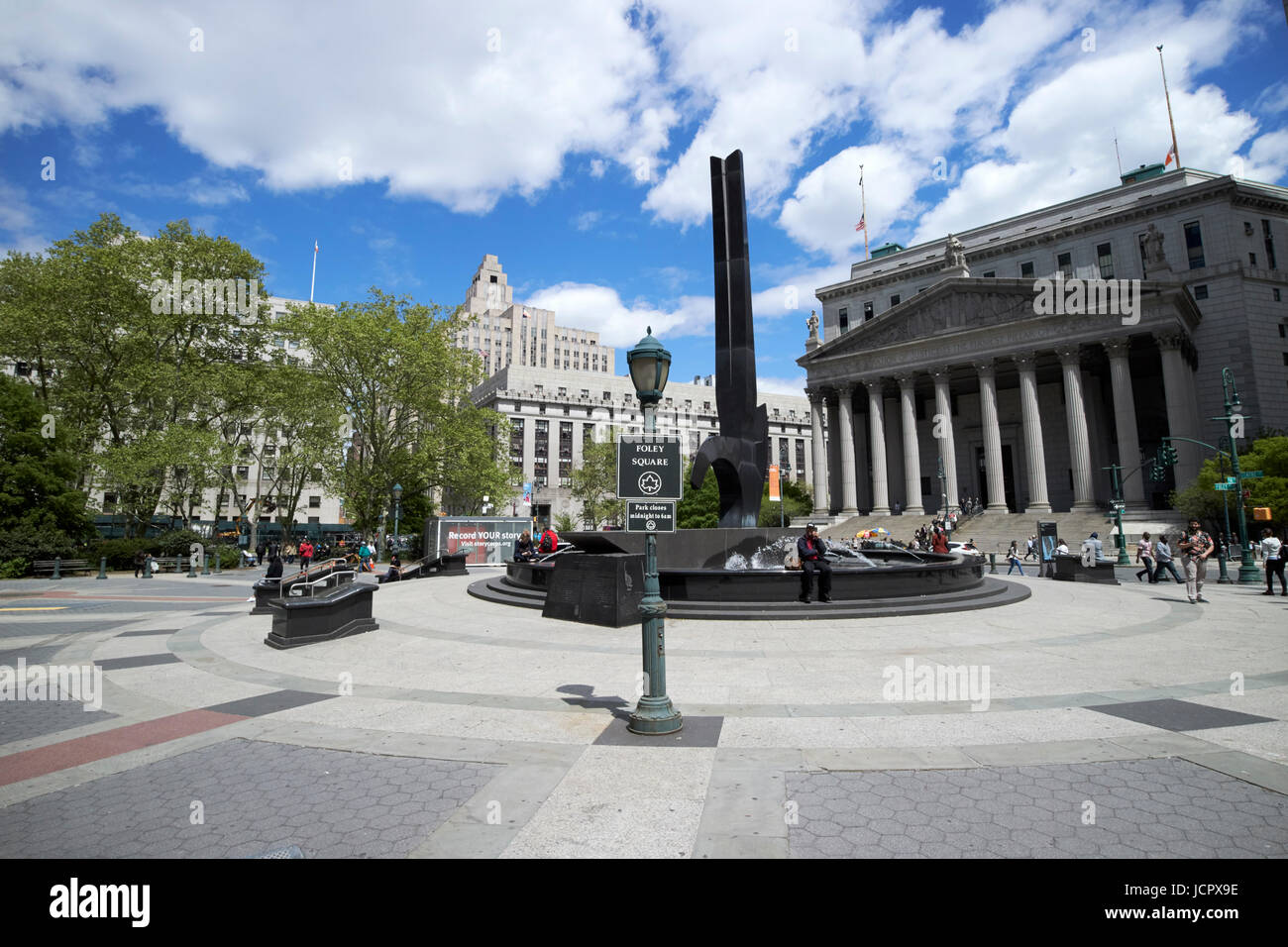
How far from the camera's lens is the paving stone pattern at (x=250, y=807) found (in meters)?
3.60

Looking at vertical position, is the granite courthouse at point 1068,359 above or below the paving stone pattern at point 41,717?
above

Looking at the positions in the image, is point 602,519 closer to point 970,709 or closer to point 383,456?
point 383,456

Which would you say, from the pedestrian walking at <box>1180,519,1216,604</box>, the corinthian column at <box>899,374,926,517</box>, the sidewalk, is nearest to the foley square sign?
the sidewalk

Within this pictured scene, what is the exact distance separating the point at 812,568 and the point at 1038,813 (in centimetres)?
936

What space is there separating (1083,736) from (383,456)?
41.8 metres

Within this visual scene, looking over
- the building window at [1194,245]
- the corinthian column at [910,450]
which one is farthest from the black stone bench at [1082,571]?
the building window at [1194,245]

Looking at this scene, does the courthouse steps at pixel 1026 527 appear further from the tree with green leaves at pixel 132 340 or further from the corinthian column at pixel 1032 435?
the tree with green leaves at pixel 132 340

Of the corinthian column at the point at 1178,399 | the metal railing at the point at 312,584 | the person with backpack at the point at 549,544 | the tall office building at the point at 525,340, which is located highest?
the tall office building at the point at 525,340

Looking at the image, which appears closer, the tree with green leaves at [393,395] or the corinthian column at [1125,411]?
the tree with green leaves at [393,395]

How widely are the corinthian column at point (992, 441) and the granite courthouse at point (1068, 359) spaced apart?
0.11 metres

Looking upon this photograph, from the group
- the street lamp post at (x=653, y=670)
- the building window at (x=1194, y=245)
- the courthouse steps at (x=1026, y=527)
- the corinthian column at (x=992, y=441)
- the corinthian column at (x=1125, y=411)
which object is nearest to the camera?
the street lamp post at (x=653, y=670)

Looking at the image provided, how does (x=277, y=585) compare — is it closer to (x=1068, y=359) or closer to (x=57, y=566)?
(x=57, y=566)
